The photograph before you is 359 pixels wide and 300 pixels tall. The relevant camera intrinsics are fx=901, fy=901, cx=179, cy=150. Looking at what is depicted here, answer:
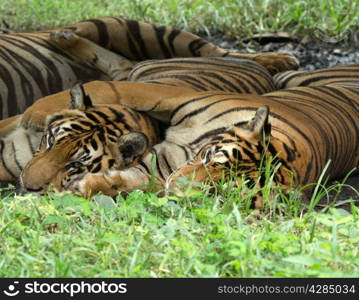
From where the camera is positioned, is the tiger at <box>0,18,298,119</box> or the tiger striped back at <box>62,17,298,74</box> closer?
the tiger at <box>0,18,298,119</box>

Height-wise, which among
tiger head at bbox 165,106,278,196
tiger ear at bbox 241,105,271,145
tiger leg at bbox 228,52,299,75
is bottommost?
tiger leg at bbox 228,52,299,75

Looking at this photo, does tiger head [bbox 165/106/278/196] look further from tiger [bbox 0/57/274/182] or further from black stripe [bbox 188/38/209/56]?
black stripe [bbox 188/38/209/56]

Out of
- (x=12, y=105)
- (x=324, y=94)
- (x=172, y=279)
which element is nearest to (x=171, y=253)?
(x=172, y=279)

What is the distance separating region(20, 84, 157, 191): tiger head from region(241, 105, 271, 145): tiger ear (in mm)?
521

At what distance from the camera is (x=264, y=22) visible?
800 centimetres

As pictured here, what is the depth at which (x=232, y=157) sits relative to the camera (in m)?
3.91

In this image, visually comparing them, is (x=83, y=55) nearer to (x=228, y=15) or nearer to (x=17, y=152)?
(x=17, y=152)

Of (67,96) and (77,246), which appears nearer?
(77,246)

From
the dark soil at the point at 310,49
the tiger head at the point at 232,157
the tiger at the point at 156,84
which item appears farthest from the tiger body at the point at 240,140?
the dark soil at the point at 310,49

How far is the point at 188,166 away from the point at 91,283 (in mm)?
1170

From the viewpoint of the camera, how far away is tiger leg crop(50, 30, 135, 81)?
608 centimetres

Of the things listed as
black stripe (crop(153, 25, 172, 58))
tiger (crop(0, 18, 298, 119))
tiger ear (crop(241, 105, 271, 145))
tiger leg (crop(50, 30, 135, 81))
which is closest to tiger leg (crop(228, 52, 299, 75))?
tiger (crop(0, 18, 298, 119))

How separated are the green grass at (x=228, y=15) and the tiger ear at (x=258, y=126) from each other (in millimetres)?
3909

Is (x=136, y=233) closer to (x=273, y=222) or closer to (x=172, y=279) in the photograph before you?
(x=172, y=279)
